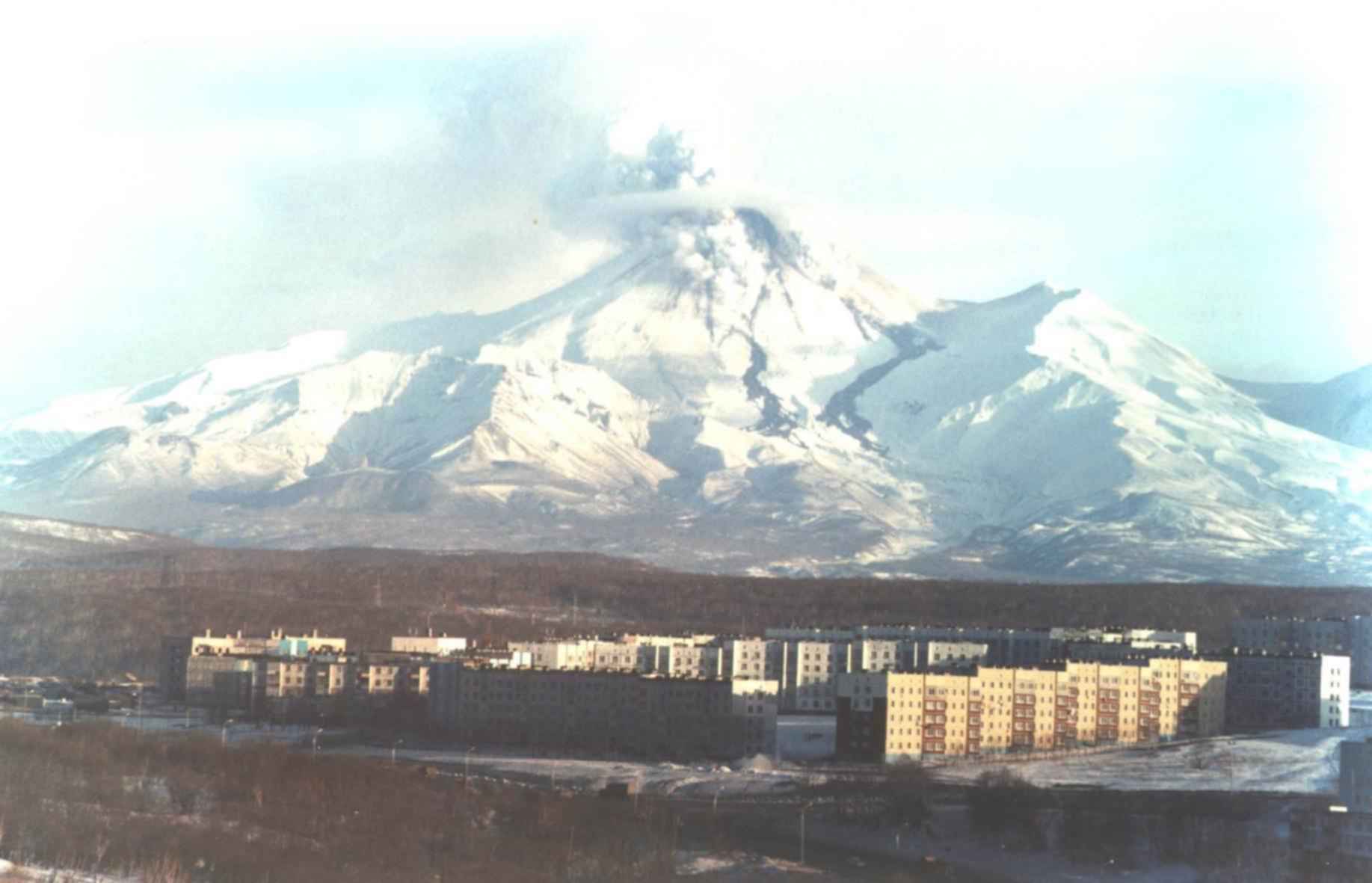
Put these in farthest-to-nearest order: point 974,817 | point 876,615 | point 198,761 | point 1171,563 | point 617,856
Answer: point 1171,563 < point 876,615 < point 198,761 < point 974,817 < point 617,856

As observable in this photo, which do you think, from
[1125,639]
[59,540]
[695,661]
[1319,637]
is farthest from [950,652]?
[59,540]

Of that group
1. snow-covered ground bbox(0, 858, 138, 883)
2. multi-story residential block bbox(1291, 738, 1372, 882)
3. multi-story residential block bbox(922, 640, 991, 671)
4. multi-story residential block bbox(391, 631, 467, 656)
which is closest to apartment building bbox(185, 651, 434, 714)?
multi-story residential block bbox(391, 631, 467, 656)

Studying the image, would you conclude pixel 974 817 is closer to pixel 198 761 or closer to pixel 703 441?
pixel 198 761

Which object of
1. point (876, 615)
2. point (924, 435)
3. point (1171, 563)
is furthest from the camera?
point (924, 435)

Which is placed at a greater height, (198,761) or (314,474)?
(314,474)

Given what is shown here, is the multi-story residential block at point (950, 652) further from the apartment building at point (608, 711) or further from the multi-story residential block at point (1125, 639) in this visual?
the apartment building at point (608, 711)

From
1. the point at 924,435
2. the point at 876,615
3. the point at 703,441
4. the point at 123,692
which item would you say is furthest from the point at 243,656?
the point at 924,435

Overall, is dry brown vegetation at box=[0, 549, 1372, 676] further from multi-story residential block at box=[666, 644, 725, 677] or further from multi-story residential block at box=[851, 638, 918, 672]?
multi-story residential block at box=[851, 638, 918, 672]

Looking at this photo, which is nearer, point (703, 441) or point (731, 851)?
point (731, 851)
